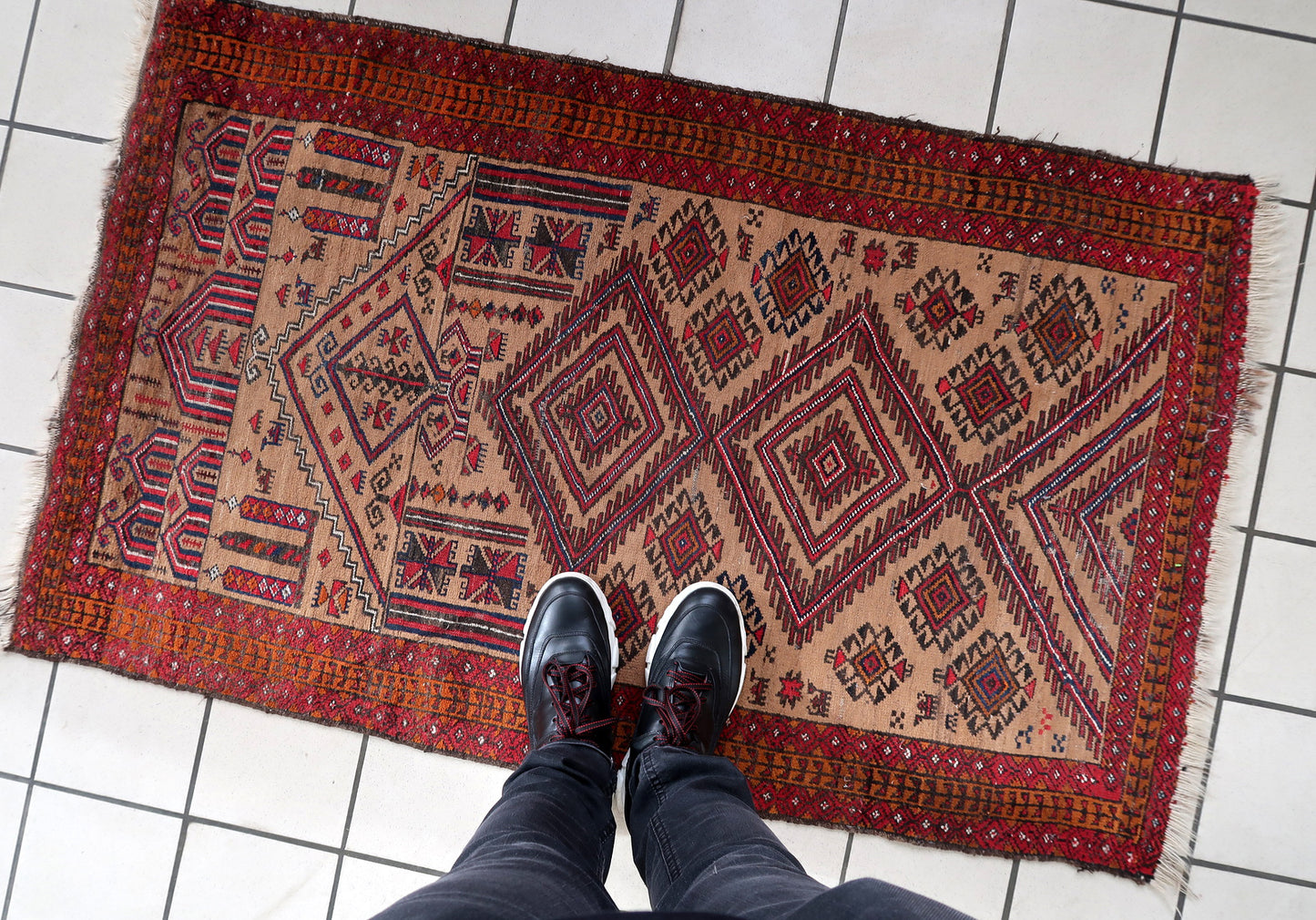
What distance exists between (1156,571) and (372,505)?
57.5 inches

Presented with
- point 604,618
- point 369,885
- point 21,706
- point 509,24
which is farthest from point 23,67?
point 369,885

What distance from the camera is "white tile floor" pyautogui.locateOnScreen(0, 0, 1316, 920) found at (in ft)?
4.56

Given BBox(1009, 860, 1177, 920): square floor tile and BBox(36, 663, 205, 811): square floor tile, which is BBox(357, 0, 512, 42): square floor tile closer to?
BBox(36, 663, 205, 811): square floor tile

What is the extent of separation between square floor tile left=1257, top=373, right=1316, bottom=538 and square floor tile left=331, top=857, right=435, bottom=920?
1.70 m

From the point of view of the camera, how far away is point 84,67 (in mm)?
1472

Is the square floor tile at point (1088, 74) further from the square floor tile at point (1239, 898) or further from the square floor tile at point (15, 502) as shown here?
the square floor tile at point (15, 502)

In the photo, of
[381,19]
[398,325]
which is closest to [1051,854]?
[398,325]

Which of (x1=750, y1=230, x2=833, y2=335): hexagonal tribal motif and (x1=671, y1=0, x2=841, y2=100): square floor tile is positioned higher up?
(x1=671, y1=0, x2=841, y2=100): square floor tile

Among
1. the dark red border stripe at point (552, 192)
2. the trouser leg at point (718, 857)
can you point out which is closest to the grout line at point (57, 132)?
the dark red border stripe at point (552, 192)

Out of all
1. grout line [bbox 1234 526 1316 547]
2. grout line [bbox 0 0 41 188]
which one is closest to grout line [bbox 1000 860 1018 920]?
grout line [bbox 1234 526 1316 547]

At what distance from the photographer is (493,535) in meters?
1.43

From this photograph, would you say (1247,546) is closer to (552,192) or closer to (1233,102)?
(1233,102)

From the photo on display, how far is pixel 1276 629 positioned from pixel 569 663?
1.30 metres

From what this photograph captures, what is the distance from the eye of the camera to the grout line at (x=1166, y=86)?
55.8 inches
